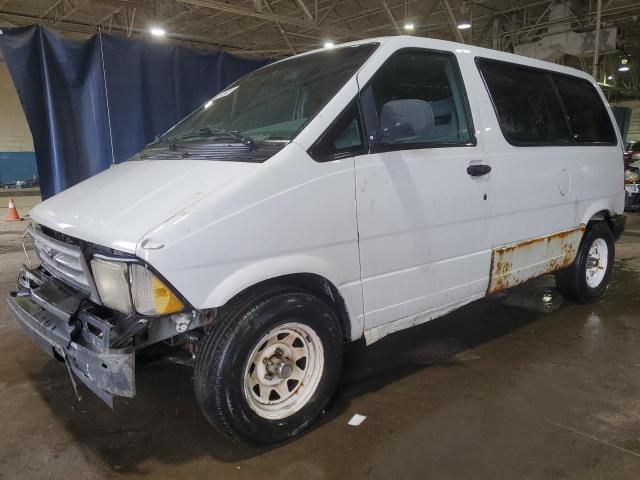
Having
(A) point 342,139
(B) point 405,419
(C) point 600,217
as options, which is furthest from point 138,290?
(C) point 600,217

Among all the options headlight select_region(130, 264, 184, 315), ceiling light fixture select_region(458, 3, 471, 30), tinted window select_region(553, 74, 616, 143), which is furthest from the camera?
ceiling light fixture select_region(458, 3, 471, 30)

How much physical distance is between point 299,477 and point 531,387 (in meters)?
1.63

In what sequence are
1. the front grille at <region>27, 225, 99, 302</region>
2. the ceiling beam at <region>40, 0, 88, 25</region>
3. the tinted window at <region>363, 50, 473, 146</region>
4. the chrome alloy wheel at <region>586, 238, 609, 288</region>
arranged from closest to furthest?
the front grille at <region>27, 225, 99, 302</region>, the tinted window at <region>363, 50, 473, 146</region>, the chrome alloy wheel at <region>586, 238, 609, 288</region>, the ceiling beam at <region>40, 0, 88, 25</region>

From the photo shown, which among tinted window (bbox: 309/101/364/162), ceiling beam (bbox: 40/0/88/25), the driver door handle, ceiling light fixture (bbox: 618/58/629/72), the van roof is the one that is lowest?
the driver door handle

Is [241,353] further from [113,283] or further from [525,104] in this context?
[525,104]

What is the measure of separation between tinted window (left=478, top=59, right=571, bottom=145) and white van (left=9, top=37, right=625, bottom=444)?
0.07ft

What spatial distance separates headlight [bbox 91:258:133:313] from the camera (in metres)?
1.99

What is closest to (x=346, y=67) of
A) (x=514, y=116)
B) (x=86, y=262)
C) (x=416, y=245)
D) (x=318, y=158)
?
(x=318, y=158)

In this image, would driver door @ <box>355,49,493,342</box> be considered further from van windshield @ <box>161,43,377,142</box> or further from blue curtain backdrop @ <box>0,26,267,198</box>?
blue curtain backdrop @ <box>0,26,267,198</box>

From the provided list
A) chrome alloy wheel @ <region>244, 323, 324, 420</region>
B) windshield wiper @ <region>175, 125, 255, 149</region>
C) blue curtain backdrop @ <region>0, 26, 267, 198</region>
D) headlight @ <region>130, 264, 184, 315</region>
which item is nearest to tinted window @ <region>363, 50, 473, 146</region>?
windshield wiper @ <region>175, 125, 255, 149</region>

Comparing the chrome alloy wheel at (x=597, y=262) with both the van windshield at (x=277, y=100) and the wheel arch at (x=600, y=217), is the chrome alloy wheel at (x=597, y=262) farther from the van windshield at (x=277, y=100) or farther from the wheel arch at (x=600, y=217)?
the van windshield at (x=277, y=100)

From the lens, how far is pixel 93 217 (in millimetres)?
2256

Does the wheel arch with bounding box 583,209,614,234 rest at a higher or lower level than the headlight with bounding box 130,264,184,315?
lower

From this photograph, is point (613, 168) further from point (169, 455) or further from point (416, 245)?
point (169, 455)
